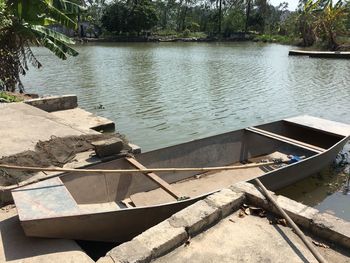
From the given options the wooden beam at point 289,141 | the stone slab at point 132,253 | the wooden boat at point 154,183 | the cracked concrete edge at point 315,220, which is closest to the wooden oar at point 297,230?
the cracked concrete edge at point 315,220

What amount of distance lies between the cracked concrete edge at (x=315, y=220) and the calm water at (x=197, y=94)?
8.23 ft

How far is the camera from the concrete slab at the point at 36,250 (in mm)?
3635

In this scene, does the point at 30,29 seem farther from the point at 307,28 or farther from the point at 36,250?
the point at 307,28

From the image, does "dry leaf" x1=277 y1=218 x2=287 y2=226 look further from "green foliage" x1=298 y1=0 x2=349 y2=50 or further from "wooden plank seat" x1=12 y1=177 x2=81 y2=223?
"green foliage" x1=298 y1=0 x2=349 y2=50

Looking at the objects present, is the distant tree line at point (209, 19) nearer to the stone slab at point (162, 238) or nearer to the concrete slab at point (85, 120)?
the concrete slab at point (85, 120)

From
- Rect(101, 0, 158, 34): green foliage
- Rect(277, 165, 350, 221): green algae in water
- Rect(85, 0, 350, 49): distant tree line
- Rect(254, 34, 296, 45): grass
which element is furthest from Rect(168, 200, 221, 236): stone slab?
Rect(101, 0, 158, 34): green foliage

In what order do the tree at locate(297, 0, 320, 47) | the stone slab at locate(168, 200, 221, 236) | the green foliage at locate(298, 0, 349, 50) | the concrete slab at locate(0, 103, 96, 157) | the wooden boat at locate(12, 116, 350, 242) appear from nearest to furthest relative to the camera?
the stone slab at locate(168, 200, 221, 236)
the wooden boat at locate(12, 116, 350, 242)
the concrete slab at locate(0, 103, 96, 157)
the green foliage at locate(298, 0, 349, 50)
the tree at locate(297, 0, 320, 47)

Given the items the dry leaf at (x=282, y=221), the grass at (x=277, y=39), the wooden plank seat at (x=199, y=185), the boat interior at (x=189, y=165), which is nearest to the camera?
the dry leaf at (x=282, y=221)

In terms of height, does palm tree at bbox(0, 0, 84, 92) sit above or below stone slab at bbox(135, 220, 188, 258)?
above

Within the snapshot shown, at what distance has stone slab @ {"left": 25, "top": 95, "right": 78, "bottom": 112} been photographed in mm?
10469

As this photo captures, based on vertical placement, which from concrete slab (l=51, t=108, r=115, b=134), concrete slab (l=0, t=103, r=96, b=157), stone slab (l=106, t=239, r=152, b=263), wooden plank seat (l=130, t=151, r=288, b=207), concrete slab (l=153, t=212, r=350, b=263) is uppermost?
stone slab (l=106, t=239, r=152, b=263)

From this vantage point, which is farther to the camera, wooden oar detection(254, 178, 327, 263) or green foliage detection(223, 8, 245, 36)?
green foliage detection(223, 8, 245, 36)

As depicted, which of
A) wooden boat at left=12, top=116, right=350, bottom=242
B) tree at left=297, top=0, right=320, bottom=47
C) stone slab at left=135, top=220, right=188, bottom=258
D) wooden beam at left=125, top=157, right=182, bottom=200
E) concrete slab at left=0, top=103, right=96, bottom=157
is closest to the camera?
stone slab at left=135, top=220, right=188, bottom=258

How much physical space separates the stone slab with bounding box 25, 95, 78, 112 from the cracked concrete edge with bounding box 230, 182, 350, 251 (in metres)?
7.84
